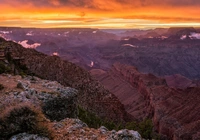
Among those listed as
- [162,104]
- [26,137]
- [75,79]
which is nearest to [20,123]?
[26,137]

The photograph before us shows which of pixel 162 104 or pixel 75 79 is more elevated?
pixel 75 79

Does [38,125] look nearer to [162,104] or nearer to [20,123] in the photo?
[20,123]

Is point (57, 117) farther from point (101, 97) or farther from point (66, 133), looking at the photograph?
point (101, 97)

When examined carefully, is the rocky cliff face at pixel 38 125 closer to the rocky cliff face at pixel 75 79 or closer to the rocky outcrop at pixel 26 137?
the rocky outcrop at pixel 26 137

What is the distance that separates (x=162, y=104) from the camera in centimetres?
7694

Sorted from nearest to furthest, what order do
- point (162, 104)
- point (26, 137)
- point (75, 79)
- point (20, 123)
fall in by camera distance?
1. point (26, 137)
2. point (20, 123)
3. point (75, 79)
4. point (162, 104)

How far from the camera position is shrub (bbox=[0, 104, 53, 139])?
36.0 feet

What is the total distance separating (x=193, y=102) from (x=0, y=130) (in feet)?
224

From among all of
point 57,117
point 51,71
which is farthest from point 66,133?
point 51,71

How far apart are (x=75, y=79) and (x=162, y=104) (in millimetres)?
33591

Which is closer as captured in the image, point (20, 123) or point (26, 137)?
point (26, 137)

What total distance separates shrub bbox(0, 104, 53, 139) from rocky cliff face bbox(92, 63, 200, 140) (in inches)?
1616

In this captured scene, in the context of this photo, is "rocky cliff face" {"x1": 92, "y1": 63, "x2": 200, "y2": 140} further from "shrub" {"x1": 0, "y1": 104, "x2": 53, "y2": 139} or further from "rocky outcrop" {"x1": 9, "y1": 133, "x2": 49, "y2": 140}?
"rocky outcrop" {"x1": 9, "y1": 133, "x2": 49, "y2": 140}

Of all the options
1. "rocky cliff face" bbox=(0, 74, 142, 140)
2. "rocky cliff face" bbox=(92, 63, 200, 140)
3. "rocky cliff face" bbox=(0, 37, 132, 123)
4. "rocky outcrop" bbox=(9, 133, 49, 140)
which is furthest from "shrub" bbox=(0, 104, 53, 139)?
Result: "rocky cliff face" bbox=(92, 63, 200, 140)
